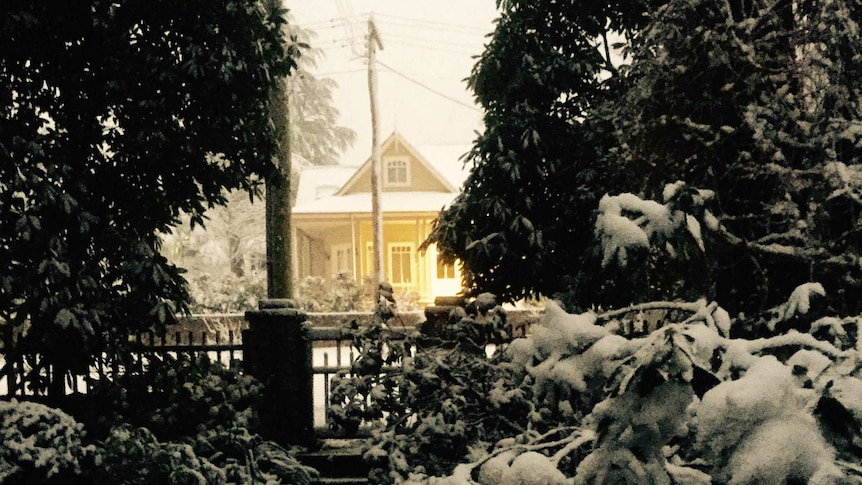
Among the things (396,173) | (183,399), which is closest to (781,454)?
(183,399)

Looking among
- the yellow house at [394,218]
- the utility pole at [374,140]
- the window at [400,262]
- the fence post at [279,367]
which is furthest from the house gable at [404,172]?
the fence post at [279,367]

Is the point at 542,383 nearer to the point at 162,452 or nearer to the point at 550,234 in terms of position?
the point at 162,452

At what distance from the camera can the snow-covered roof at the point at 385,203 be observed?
2408cm

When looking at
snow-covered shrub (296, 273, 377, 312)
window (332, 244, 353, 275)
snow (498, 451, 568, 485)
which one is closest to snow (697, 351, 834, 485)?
snow (498, 451, 568, 485)

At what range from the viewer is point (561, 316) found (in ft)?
6.27

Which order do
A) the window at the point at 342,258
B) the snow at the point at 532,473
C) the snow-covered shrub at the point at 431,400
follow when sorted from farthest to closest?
1. the window at the point at 342,258
2. the snow-covered shrub at the point at 431,400
3. the snow at the point at 532,473

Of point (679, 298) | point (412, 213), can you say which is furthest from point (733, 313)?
point (412, 213)

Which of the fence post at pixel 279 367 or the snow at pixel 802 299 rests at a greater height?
the snow at pixel 802 299

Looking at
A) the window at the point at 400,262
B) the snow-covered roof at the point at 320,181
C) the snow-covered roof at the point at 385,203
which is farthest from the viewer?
the snow-covered roof at the point at 320,181

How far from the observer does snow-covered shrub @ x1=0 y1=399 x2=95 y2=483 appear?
466 centimetres

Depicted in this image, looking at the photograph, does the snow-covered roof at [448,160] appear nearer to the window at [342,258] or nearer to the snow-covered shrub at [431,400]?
the window at [342,258]

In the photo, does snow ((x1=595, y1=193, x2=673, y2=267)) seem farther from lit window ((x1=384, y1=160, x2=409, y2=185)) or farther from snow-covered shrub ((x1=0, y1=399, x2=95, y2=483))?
lit window ((x1=384, y1=160, x2=409, y2=185))

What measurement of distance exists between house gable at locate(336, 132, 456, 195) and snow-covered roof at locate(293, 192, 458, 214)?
34cm

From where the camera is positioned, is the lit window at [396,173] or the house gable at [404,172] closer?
the house gable at [404,172]
